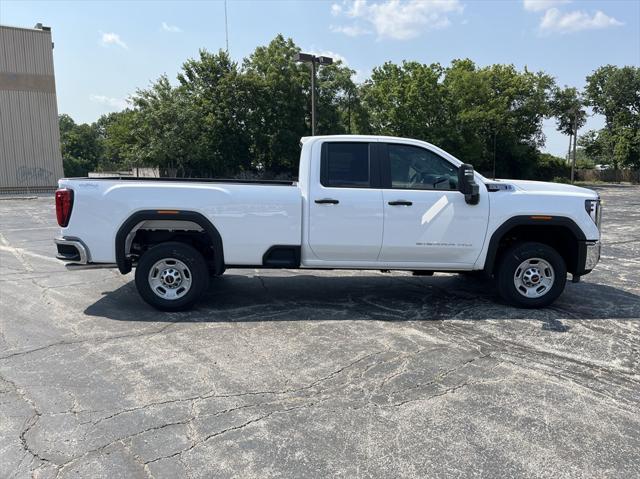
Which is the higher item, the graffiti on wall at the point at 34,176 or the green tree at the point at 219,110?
the green tree at the point at 219,110

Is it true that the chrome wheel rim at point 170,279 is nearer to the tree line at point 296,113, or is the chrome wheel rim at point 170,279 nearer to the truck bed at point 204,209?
the truck bed at point 204,209

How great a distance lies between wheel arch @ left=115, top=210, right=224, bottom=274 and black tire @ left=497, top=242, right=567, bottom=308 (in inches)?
138

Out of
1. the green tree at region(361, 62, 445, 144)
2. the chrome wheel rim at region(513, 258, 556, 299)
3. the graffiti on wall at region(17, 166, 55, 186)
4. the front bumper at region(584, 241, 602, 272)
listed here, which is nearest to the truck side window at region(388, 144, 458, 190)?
the chrome wheel rim at region(513, 258, 556, 299)

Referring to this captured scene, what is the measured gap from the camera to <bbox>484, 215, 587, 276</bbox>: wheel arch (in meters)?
6.11

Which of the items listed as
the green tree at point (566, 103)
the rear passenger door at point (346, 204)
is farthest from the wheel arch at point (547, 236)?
the green tree at point (566, 103)

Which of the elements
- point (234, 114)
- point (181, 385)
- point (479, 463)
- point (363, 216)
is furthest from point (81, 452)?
point (234, 114)

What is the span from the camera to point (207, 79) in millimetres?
38000

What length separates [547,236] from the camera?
21.4ft

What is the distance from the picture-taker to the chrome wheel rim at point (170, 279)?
6105mm

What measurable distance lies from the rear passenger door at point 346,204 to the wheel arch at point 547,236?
1.42 metres

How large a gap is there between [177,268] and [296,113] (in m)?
33.4

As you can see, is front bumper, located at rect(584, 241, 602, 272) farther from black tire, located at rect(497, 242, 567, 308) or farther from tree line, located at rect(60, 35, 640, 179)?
tree line, located at rect(60, 35, 640, 179)

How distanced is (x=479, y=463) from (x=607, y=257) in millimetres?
8566

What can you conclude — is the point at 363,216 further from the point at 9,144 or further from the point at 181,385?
the point at 9,144
